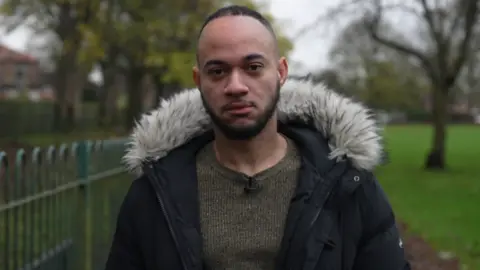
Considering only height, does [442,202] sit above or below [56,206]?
below

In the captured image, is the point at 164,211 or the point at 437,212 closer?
the point at 164,211

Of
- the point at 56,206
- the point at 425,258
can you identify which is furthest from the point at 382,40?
the point at 56,206

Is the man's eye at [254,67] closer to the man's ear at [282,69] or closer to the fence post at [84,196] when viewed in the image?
Result: the man's ear at [282,69]

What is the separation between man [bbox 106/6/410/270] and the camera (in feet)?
7.33

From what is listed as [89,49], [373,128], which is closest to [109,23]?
[89,49]

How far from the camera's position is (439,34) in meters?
24.5

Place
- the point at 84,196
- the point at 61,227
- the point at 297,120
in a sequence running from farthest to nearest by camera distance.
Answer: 1. the point at 84,196
2. the point at 61,227
3. the point at 297,120

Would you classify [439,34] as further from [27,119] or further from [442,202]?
[27,119]

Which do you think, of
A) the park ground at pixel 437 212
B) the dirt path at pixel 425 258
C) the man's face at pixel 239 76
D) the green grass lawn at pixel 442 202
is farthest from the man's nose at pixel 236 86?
the dirt path at pixel 425 258

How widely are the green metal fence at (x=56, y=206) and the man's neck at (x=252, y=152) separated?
173cm

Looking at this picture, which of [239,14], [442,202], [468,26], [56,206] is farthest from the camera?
[468,26]

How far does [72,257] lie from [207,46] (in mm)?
3321

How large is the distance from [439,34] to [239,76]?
916 inches

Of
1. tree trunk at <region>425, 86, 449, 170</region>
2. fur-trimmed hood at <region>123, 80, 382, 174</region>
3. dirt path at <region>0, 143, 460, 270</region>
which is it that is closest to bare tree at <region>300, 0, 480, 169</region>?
tree trunk at <region>425, 86, 449, 170</region>
